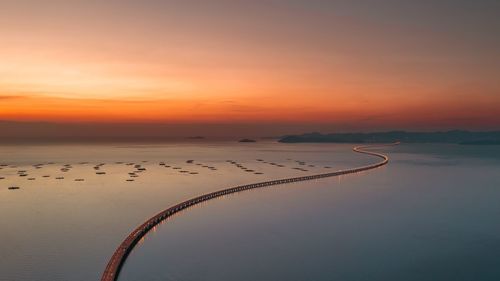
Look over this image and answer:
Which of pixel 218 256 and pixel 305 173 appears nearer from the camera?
pixel 218 256

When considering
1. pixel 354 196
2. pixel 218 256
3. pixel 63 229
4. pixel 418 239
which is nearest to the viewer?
pixel 218 256

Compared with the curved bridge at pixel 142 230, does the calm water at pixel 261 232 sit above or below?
below

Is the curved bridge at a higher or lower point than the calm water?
higher

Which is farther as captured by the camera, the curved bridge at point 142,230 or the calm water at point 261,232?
the calm water at point 261,232

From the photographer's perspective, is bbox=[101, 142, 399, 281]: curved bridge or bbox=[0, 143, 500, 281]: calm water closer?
bbox=[101, 142, 399, 281]: curved bridge

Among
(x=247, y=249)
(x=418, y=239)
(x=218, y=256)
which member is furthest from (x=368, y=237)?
(x=218, y=256)

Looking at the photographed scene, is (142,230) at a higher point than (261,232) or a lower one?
higher

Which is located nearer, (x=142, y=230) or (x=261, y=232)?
(x=142, y=230)

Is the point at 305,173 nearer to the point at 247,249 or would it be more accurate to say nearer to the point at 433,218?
the point at 433,218
